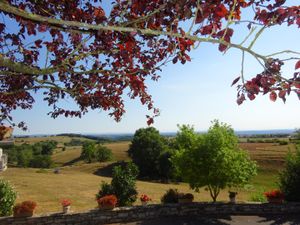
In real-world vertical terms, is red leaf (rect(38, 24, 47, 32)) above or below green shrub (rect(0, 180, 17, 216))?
above

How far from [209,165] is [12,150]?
80.8 metres

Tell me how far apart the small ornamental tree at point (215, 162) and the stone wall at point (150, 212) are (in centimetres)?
165

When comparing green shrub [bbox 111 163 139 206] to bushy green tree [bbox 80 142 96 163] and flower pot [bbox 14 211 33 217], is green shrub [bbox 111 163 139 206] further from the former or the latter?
bushy green tree [bbox 80 142 96 163]

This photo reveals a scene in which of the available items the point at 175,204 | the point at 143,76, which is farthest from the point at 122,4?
the point at 175,204

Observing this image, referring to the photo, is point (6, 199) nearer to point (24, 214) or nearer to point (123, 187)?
point (24, 214)

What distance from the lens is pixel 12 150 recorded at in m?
89.9

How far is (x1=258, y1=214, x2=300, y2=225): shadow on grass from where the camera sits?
16.7m

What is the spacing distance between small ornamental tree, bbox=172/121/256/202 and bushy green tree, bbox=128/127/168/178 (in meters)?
42.6

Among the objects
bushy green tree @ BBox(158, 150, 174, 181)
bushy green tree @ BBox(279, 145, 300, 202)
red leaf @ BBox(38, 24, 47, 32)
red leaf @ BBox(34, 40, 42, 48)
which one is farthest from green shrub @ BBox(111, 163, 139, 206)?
bushy green tree @ BBox(158, 150, 174, 181)

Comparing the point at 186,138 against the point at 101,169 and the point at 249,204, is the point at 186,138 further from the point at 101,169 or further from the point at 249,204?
the point at 101,169

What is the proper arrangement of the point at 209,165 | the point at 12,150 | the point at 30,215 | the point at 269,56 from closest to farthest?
the point at 269,56 < the point at 30,215 < the point at 209,165 < the point at 12,150

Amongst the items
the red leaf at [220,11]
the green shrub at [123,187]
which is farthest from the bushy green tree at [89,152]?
the red leaf at [220,11]

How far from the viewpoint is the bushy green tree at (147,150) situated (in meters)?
65.6

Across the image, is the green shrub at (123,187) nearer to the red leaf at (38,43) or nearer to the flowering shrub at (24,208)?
the flowering shrub at (24,208)
